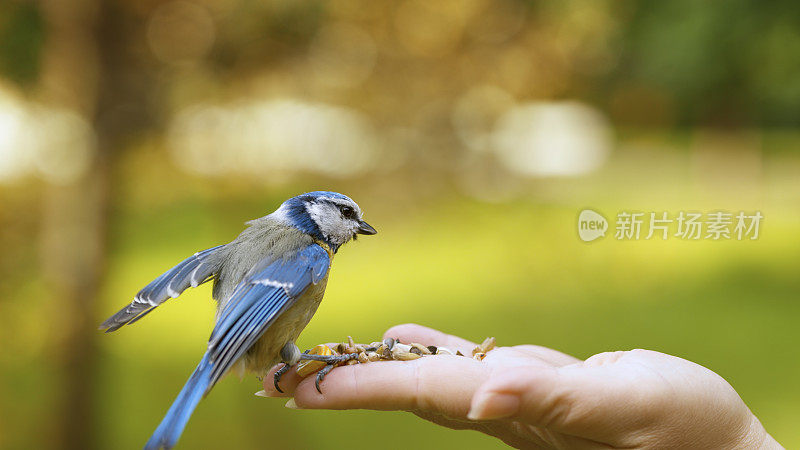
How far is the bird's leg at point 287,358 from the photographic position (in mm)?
1938

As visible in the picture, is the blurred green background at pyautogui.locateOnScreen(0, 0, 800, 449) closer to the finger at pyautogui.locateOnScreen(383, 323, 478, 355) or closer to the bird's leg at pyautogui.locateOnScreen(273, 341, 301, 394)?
the bird's leg at pyautogui.locateOnScreen(273, 341, 301, 394)

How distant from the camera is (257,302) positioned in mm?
1785

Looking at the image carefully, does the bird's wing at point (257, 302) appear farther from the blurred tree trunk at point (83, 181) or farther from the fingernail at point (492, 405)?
the blurred tree trunk at point (83, 181)

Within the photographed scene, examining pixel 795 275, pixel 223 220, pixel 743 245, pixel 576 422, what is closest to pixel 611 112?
pixel 743 245

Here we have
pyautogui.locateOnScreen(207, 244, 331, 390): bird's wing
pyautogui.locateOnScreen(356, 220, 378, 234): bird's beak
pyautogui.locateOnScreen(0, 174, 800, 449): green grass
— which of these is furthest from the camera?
pyautogui.locateOnScreen(0, 174, 800, 449): green grass

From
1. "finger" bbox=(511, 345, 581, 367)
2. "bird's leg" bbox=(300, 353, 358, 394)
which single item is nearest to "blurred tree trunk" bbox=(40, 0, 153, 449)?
"bird's leg" bbox=(300, 353, 358, 394)

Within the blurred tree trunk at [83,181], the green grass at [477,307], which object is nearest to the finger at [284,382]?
the blurred tree trunk at [83,181]

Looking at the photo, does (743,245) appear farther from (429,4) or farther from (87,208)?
(87,208)

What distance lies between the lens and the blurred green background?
2.90 meters

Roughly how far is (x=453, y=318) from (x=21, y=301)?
2715mm

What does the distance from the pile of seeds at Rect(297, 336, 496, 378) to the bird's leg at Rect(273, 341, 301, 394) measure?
0.07ft

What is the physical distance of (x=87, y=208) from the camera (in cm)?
289

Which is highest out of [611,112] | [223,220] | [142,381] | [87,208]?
[611,112]

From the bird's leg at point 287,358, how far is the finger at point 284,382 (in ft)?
0.04
